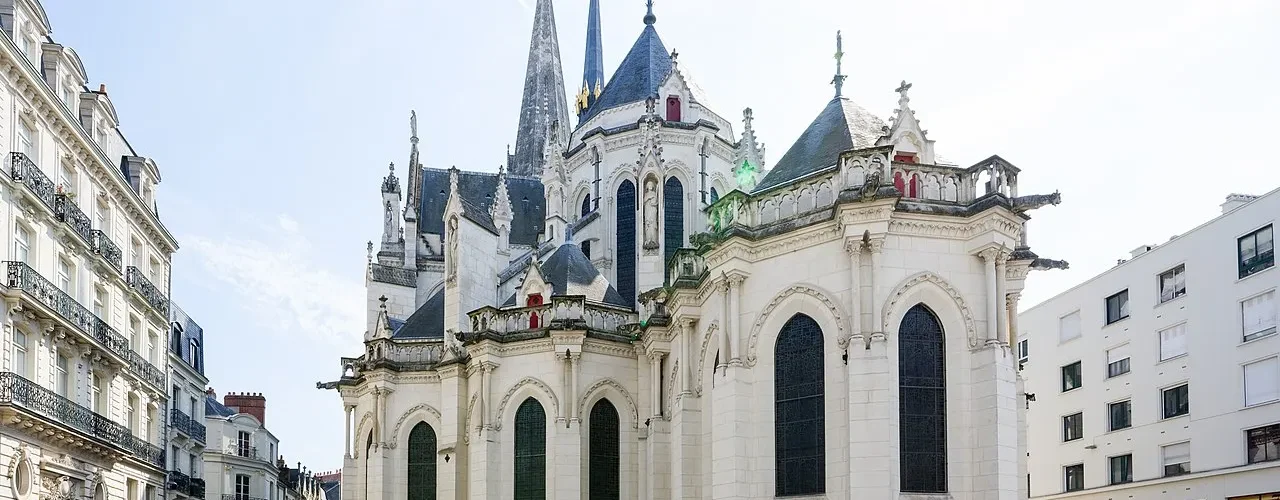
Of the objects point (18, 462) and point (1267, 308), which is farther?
point (1267, 308)

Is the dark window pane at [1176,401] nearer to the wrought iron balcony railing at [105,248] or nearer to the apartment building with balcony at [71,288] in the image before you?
the apartment building with balcony at [71,288]

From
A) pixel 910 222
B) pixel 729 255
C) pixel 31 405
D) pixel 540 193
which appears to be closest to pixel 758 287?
pixel 729 255

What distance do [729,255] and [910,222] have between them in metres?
3.18

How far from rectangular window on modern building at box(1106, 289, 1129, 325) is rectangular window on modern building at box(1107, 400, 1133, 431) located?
224 cm

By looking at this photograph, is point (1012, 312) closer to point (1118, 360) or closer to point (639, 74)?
point (1118, 360)

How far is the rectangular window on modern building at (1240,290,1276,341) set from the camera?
93.2 feet

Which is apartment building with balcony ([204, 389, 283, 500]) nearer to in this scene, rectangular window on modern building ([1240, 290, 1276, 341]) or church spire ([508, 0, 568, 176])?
church spire ([508, 0, 568, 176])

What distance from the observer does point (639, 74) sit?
3797 centimetres

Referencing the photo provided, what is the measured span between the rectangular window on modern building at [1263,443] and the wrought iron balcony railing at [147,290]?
2507cm

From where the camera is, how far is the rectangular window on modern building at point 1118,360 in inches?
1318

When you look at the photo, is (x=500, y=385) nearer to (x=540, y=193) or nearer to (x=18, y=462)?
(x=18, y=462)

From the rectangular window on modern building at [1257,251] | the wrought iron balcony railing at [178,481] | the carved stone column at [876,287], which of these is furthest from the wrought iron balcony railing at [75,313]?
the rectangular window on modern building at [1257,251]

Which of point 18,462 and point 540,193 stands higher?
point 540,193

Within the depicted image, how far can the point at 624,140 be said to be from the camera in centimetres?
3650
